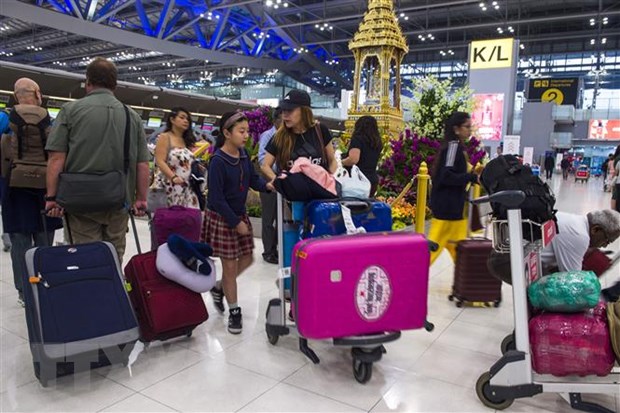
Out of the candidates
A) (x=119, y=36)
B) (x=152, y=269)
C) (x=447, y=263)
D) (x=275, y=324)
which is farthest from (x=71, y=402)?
(x=119, y=36)

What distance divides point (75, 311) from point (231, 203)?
1.06 meters

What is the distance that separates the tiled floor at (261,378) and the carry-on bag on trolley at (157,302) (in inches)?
6.5

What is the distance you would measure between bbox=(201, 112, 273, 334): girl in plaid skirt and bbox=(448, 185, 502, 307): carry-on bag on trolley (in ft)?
5.29

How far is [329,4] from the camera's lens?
2078 centimetres

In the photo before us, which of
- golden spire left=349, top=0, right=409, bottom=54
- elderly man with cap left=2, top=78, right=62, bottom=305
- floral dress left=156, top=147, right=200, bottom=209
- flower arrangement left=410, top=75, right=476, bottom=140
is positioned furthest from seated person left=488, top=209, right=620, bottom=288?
golden spire left=349, top=0, right=409, bottom=54

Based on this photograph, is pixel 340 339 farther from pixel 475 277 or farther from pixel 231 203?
pixel 475 277

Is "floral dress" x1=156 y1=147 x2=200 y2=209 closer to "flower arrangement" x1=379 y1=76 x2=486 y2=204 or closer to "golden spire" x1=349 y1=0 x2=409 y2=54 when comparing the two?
"flower arrangement" x1=379 y1=76 x2=486 y2=204

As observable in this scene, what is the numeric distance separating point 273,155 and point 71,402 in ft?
5.44

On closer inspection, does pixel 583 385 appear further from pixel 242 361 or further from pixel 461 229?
pixel 461 229

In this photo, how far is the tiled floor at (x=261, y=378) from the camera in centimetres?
217

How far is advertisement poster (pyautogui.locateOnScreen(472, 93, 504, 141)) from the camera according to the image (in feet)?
45.0

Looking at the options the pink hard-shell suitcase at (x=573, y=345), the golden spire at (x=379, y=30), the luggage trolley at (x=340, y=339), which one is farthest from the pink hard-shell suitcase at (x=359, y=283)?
the golden spire at (x=379, y=30)

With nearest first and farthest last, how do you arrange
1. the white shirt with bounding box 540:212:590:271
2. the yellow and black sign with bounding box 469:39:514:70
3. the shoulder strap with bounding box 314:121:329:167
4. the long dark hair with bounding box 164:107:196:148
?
the white shirt with bounding box 540:212:590:271 < the shoulder strap with bounding box 314:121:329:167 < the long dark hair with bounding box 164:107:196:148 < the yellow and black sign with bounding box 469:39:514:70

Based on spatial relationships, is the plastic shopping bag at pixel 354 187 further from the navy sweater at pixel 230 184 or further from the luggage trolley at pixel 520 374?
the luggage trolley at pixel 520 374
